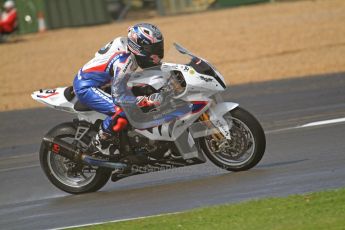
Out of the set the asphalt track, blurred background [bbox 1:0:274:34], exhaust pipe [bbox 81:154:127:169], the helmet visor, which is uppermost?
the helmet visor

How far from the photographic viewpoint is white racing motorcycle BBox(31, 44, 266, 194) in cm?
889

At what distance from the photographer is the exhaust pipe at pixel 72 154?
9.09 meters

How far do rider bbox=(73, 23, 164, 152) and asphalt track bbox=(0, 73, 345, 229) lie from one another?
0.74 m

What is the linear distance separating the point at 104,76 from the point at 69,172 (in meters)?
1.05

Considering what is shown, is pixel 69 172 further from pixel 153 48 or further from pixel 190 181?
pixel 153 48

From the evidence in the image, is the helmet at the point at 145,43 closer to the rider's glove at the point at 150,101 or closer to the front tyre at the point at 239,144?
the rider's glove at the point at 150,101

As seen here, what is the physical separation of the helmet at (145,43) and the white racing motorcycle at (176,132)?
0.53ft

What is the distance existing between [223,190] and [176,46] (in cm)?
171

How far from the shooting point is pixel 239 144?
29.4 feet

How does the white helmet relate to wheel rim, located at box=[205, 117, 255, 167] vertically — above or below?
below

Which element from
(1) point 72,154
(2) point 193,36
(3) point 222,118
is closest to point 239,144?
(3) point 222,118

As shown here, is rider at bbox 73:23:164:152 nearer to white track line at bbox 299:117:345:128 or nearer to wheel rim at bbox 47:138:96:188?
wheel rim at bbox 47:138:96:188

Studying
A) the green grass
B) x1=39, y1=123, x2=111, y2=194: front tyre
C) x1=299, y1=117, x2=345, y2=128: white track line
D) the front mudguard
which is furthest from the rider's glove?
x1=299, y1=117, x2=345, y2=128: white track line

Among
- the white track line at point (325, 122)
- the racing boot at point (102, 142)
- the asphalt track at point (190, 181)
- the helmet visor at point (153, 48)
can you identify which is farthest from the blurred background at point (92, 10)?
the helmet visor at point (153, 48)
